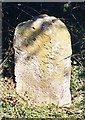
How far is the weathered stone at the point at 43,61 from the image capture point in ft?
17.3

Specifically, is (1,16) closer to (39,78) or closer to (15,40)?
(15,40)

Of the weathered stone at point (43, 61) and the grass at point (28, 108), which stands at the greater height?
the weathered stone at point (43, 61)

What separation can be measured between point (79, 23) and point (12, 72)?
1.71 m

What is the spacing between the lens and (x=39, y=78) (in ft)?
17.7

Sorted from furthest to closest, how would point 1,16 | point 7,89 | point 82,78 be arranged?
point 1,16
point 82,78
point 7,89

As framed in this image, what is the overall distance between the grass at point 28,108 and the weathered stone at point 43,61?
0.40 ft

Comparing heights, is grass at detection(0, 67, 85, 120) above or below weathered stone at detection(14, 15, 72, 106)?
below

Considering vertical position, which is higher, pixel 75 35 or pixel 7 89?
pixel 75 35

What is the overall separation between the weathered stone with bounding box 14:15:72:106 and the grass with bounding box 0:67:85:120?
0.12 m

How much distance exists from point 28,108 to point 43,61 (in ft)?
2.15

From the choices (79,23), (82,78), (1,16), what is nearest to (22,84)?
(82,78)

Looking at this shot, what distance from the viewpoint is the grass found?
204 inches

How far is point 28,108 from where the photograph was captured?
17.4 ft

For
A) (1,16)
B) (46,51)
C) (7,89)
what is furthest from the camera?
(1,16)
